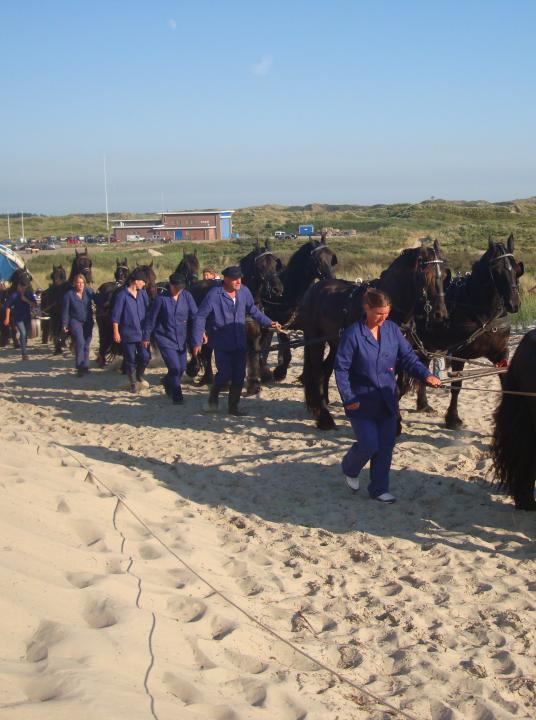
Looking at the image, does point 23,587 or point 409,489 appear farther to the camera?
A: point 409,489

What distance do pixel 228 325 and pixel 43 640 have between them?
7018 millimetres

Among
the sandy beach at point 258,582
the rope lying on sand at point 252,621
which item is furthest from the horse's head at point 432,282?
the rope lying on sand at point 252,621

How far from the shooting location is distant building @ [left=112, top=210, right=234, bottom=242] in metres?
81.9

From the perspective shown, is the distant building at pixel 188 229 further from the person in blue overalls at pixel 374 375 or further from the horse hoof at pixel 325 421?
the person in blue overalls at pixel 374 375

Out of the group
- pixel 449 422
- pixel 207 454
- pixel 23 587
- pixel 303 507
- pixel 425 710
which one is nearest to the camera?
pixel 425 710

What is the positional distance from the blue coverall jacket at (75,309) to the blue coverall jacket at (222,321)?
502 centimetres

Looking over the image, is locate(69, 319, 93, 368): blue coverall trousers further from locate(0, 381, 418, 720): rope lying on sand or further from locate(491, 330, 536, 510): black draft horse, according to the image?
locate(491, 330, 536, 510): black draft horse

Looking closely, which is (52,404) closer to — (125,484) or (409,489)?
(125,484)

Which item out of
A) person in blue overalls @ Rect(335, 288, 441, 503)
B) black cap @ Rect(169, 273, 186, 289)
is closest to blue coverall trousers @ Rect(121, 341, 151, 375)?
black cap @ Rect(169, 273, 186, 289)

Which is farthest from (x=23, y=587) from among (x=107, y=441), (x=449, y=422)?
(x=449, y=422)

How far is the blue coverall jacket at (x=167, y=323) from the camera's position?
11508 millimetres

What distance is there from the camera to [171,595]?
466 centimetres

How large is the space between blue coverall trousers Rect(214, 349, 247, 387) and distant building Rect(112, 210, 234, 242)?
223 feet

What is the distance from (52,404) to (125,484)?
214 inches
